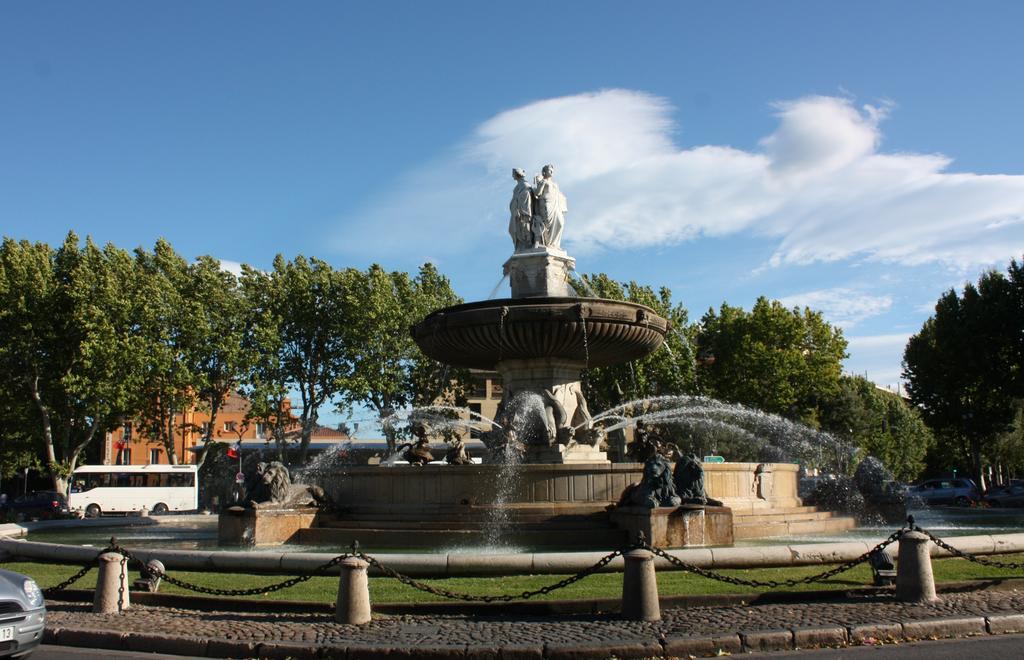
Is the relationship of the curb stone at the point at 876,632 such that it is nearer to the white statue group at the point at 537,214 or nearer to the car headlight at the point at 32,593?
the car headlight at the point at 32,593

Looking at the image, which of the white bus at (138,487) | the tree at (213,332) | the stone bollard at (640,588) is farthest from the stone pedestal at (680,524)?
the white bus at (138,487)

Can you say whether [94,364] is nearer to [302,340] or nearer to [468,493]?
[302,340]

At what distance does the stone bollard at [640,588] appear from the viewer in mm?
7707

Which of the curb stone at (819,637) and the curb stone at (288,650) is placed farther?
the curb stone at (819,637)

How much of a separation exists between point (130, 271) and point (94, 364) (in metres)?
4.26

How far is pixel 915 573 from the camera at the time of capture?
8.34 metres

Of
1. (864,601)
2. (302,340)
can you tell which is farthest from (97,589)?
(302,340)

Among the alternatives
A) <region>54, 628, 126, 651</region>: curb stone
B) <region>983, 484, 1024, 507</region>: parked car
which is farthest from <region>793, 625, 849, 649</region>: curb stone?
<region>983, 484, 1024, 507</region>: parked car

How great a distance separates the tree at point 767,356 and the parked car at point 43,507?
91.9 ft

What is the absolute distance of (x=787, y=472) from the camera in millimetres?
16766

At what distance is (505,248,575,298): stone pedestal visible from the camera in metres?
19.3

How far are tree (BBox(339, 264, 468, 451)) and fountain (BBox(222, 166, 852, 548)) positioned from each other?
18.3 meters

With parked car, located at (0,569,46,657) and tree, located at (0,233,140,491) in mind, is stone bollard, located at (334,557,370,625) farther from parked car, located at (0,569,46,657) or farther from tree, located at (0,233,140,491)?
tree, located at (0,233,140,491)

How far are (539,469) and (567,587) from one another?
461 cm
